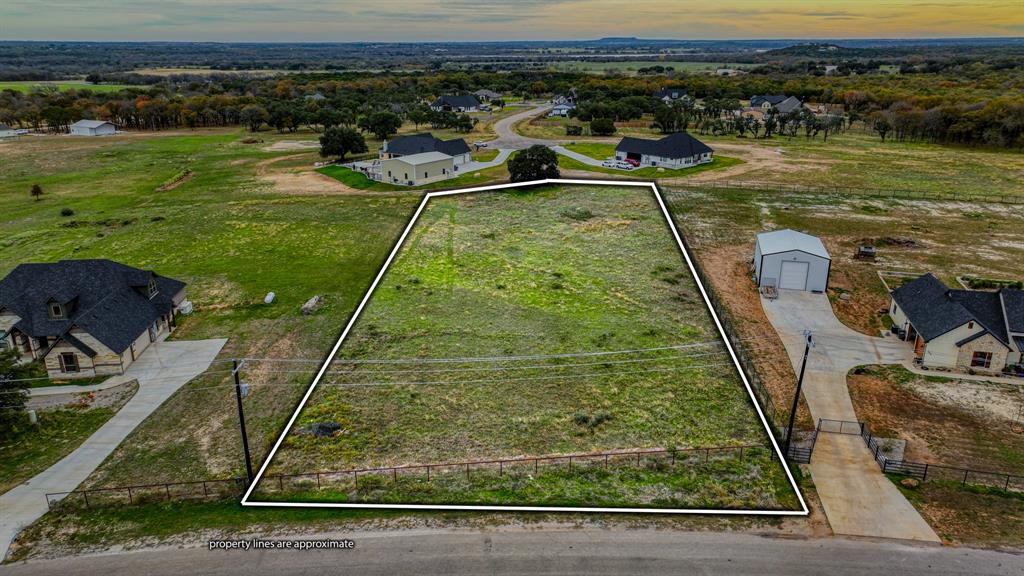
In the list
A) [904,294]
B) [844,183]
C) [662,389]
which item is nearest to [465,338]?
[662,389]

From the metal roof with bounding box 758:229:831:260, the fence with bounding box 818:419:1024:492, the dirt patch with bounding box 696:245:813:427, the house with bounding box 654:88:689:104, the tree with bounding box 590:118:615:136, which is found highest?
the house with bounding box 654:88:689:104

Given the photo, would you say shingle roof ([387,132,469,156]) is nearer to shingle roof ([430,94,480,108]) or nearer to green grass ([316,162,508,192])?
green grass ([316,162,508,192])

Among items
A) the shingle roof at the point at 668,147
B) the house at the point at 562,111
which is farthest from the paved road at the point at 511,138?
the shingle roof at the point at 668,147

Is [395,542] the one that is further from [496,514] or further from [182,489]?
[182,489]

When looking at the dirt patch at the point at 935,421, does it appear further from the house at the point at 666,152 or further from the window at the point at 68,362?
the house at the point at 666,152

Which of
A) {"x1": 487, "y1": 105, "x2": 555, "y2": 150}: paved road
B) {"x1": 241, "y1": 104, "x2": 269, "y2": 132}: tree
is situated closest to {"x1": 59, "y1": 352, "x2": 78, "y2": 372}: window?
{"x1": 487, "y1": 105, "x2": 555, "y2": 150}: paved road

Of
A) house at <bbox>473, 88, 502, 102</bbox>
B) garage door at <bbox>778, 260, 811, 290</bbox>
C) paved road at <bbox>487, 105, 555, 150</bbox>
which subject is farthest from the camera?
house at <bbox>473, 88, 502, 102</bbox>

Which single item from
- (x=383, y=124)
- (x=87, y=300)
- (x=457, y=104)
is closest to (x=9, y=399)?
(x=87, y=300)
